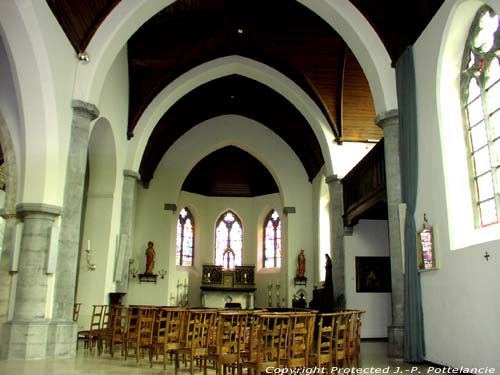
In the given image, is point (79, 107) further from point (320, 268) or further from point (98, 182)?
point (320, 268)

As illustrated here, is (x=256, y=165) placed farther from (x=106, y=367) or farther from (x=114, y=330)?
(x=106, y=367)

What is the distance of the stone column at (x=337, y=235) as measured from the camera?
14.0 m

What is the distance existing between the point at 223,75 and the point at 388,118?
7.27 meters

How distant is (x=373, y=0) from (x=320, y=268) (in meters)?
10.3

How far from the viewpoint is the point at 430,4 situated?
27.5 ft

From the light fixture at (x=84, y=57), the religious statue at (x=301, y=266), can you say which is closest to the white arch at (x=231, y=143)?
the religious statue at (x=301, y=266)

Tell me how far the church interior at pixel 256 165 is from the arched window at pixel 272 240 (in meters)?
0.07

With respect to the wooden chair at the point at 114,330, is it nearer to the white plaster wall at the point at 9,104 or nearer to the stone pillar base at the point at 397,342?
the white plaster wall at the point at 9,104

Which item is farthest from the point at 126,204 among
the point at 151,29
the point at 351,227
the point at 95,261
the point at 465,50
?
the point at 465,50

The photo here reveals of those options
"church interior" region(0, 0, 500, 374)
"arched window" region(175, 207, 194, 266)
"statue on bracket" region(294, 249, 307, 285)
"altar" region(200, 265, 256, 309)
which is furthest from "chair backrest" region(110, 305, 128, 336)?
"arched window" region(175, 207, 194, 266)

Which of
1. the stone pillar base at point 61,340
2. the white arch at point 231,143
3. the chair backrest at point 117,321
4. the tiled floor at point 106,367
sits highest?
the white arch at point 231,143

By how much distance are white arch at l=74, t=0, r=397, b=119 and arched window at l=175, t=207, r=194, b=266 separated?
11.8m

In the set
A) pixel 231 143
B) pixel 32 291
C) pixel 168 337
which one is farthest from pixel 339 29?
pixel 231 143

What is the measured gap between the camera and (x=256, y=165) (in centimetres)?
2283
